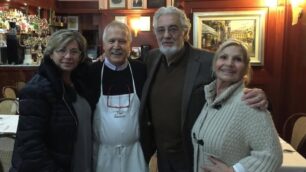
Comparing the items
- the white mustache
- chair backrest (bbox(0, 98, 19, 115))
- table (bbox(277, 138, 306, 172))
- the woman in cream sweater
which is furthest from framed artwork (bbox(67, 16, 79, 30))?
the woman in cream sweater

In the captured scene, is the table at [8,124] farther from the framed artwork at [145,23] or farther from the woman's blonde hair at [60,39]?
the framed artwork at [145,23]

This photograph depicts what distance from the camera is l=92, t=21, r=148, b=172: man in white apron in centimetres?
229

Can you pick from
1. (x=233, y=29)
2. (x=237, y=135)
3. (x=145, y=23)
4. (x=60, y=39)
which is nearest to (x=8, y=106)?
(x=60, y=39)

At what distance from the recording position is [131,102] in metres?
2.35

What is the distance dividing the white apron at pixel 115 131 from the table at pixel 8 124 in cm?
151

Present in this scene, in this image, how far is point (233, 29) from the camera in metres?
5.64

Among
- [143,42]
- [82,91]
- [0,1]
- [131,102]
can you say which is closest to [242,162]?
[131,102]

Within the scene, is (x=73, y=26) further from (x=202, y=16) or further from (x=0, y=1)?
(x=202, y=16)

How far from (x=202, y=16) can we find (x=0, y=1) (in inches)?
201

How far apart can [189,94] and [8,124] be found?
2.40 meters

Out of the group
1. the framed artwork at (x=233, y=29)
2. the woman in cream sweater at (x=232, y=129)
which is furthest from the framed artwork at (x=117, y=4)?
the woman in cream sweater at (x=232, y=129)

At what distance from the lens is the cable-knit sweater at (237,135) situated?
1.59 metres

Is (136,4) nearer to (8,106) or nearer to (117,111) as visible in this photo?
(8,106)

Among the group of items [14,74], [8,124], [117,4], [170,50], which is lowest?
[8,124]
